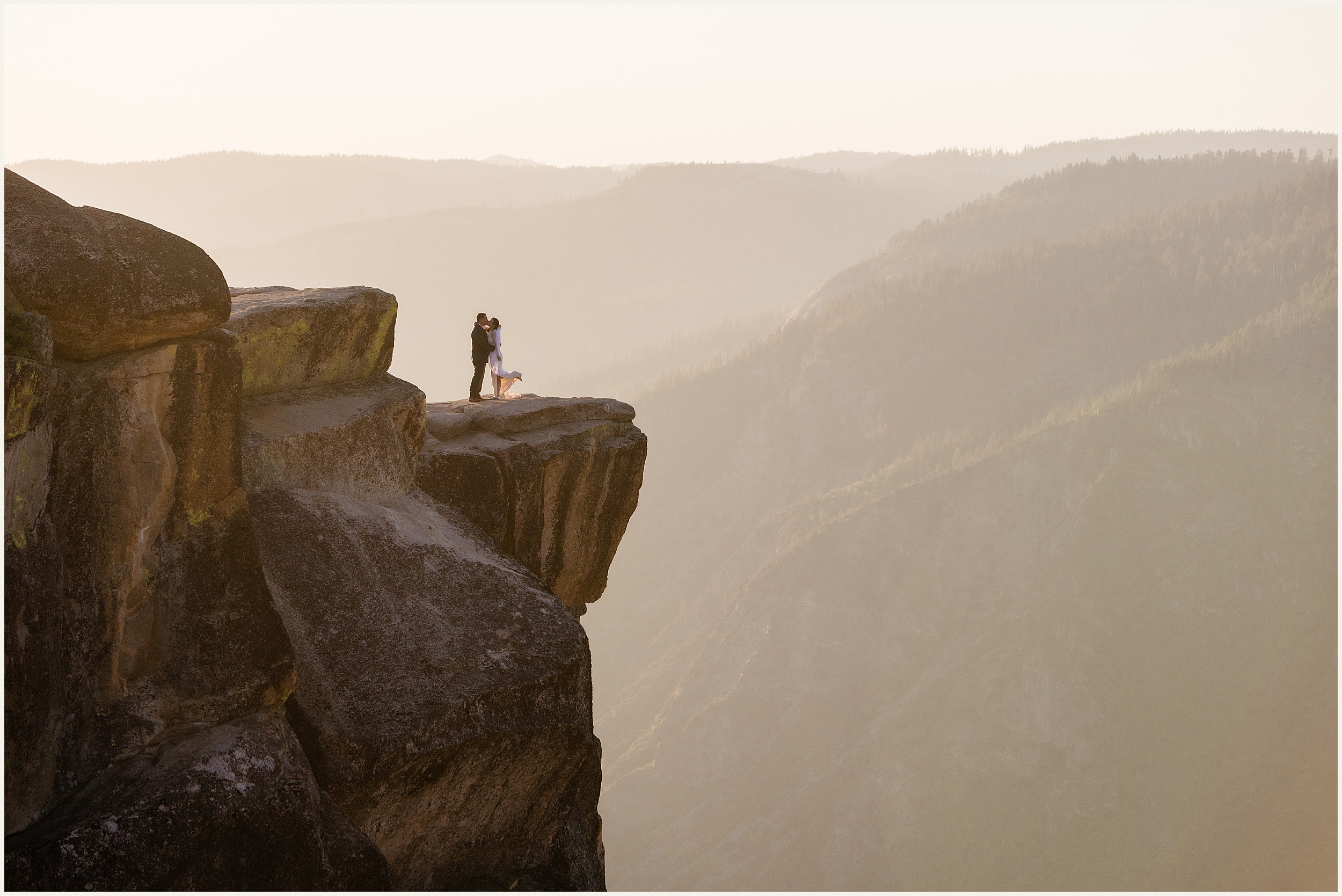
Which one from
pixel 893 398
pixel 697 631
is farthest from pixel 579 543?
pixel 893 398

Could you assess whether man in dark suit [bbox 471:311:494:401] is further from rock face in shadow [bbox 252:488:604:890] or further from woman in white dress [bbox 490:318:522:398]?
rock face in shadow [bbox 252:488:604:890]

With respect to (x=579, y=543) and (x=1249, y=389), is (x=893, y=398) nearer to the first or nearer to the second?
(x=1249, y=389)

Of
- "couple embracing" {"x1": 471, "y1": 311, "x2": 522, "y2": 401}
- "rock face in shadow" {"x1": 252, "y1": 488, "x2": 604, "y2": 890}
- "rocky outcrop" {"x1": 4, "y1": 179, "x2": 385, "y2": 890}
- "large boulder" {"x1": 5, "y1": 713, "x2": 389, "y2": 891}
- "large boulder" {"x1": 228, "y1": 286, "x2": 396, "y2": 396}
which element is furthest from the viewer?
"couple embracing" {"x1": 471, "y1": 311, "x2": 522, "y2": 401}

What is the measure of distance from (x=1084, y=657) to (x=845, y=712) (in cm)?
2503

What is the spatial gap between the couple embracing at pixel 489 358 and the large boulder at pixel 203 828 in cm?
1059

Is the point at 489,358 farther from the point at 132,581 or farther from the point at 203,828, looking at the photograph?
the point at 203,828

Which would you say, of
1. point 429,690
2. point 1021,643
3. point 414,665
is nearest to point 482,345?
point 414,665

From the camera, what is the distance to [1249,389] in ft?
457

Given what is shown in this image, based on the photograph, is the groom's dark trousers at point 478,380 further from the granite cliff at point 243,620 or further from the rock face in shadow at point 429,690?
the rock face in shadow at point 429,690

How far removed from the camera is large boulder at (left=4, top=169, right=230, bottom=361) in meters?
13.5

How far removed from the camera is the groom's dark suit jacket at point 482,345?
23797 mm

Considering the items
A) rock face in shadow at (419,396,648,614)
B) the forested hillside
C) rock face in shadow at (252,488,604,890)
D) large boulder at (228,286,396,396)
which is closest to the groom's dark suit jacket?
rock face in shadow at (419,396,648,614)

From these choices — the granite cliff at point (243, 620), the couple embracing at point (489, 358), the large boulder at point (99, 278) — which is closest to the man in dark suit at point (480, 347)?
the couple embracing at point (489, 358)

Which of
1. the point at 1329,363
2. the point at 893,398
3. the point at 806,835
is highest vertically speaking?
the point at 1329,363
